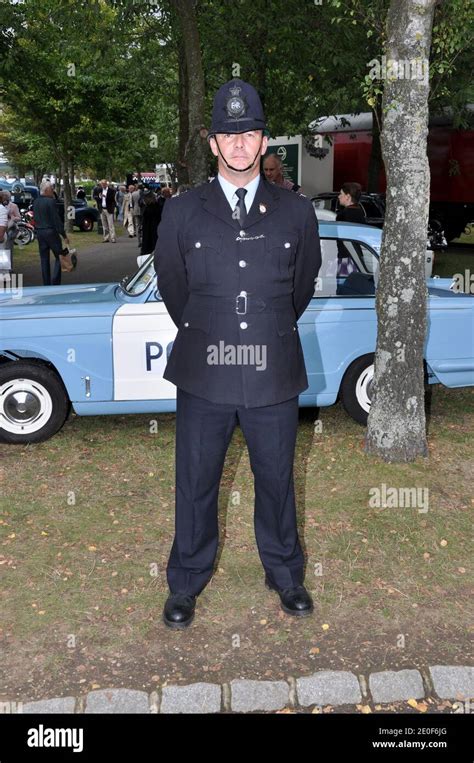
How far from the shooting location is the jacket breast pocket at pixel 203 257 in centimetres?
343

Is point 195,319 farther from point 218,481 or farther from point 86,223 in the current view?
point 86,223

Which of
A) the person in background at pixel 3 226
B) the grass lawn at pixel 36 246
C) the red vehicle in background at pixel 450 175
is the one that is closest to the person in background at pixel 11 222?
the person in background at pixel 3 226

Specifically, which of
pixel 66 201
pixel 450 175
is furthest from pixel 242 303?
pixel 66 201

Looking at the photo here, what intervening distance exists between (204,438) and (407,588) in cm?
136

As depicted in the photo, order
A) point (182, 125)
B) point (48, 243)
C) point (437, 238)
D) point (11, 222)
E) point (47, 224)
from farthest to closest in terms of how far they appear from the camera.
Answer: point (437, 238), point (11, 222), point (48, 243), point (47, 224), point (182, 125)

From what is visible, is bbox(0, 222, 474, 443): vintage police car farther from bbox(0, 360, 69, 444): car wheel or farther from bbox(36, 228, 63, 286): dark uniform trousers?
bbox(36, 228, 63, 286): dark uniform trousers

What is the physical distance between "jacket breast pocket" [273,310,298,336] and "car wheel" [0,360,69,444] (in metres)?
2.96

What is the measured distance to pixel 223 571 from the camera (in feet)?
13.9

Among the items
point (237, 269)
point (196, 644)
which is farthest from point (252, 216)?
point (196, 644)

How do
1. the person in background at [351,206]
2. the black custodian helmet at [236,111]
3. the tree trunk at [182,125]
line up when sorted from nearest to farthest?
Answer: 1. the black custodian helmet at [236,111]
2. the person in background at [351,206]
3. the tree trunk at [182,125]

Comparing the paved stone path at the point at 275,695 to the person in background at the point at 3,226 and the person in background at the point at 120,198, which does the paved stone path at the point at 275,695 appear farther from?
the person in background at the point at 120,198

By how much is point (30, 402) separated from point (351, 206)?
Result: 162 inches

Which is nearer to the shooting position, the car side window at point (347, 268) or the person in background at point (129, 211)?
the car side window at point (347, 268)

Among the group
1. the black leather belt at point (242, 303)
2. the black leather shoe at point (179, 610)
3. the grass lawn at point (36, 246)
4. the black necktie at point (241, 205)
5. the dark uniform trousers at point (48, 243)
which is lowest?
the black leather shoe at point (179, 610)
